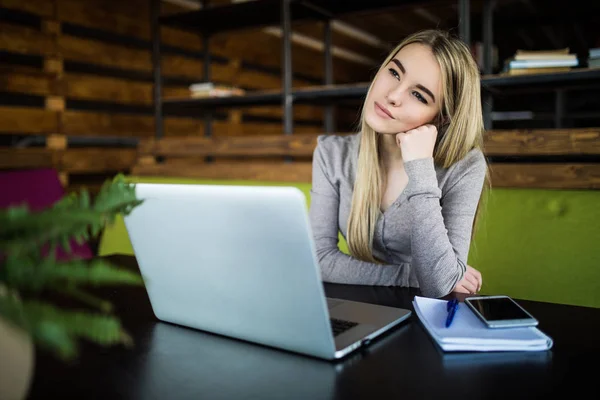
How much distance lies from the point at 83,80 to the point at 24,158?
823 millimetres

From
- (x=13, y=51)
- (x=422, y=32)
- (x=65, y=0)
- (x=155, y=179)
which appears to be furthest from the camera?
(x=65, y=0)

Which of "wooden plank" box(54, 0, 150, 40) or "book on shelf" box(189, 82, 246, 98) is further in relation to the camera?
"wooden plank" box(54, 0, 150, 40)

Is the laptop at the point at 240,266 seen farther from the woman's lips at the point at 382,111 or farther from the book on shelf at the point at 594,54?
the book on shelf at the point at 594,54

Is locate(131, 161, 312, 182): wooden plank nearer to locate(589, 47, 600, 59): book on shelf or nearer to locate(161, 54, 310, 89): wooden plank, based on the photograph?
locate(589, 47, 600, 59): book on shelf

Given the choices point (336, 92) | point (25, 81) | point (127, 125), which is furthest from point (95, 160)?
point (336, 92)

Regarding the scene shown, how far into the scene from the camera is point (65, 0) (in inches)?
146

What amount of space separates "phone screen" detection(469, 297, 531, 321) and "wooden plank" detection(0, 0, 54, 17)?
3.60 meters

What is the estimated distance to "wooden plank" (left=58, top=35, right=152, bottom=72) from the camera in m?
3.77

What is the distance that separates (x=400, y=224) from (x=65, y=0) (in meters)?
3.33

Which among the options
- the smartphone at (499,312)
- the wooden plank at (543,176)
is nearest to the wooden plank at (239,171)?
the wooden plank at (543,176)

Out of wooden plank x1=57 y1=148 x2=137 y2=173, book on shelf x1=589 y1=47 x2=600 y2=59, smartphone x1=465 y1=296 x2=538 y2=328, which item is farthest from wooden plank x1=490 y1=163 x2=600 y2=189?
wooden plank x1=57 y1=148 x2=137 y2=173

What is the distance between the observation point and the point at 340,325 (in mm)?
781

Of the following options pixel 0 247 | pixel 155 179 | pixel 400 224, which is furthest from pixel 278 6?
pixel 0 247

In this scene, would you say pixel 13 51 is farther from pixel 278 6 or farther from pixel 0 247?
pixel 0 247
